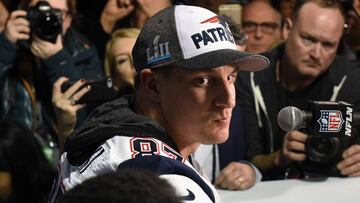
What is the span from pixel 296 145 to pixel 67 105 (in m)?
1.11

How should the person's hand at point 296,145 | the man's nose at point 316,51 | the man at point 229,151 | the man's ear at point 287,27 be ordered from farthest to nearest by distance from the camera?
the man's ear at point 287,27, the man's nose at point 316,51, the man at point 229,151, the person's hand at point 296,145

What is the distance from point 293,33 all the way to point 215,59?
209 centimetres

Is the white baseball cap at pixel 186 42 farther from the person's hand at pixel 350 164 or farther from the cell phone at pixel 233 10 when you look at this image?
the cell phone at pixel 233 10

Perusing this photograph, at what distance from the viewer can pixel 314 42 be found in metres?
3.71

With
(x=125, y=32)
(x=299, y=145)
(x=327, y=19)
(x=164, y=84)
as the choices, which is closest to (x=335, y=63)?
(x=327, y=19)

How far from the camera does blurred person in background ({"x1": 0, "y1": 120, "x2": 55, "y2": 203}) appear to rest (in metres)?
2.87

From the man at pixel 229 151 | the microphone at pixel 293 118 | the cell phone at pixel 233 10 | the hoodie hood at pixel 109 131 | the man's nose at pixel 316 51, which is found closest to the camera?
the hoodie hood at pixel 109 131

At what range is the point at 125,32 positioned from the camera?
399cm

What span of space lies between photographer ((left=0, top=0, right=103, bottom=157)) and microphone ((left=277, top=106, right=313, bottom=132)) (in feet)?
6.49

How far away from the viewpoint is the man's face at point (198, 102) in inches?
69.6

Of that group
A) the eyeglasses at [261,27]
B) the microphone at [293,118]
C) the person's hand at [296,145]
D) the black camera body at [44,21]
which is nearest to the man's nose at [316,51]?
the person's hand at [296,145]

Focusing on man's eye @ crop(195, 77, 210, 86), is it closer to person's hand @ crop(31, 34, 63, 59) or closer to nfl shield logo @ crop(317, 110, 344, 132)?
nfl shield logo @ crop(317, 110, 344, 132)

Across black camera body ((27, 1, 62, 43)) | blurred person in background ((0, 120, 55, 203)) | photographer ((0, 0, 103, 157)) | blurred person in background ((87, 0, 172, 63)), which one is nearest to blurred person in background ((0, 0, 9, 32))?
photographer ((0, 0, 103, 157))

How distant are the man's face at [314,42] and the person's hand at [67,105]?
1.00 m
